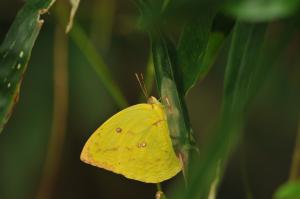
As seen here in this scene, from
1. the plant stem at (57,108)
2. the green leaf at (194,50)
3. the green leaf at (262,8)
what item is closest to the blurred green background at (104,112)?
the plant stem at (57,108)

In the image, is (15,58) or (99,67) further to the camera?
(99,67)

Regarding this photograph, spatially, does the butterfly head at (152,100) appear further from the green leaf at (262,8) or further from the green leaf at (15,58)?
the green leaf at (262,8)

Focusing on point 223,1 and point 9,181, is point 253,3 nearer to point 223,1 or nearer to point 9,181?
point 223,1

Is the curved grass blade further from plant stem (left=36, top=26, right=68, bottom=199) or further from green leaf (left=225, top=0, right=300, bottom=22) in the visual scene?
plant stem (left=36, top=26, right=68, bottom=199)

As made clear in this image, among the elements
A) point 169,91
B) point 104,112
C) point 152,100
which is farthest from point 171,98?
point 104,112

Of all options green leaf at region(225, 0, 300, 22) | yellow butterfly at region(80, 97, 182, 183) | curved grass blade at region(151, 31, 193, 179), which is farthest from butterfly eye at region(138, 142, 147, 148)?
green leaf at region(225, 0, 300, 22)

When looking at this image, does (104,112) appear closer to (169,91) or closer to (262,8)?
(169,91)
